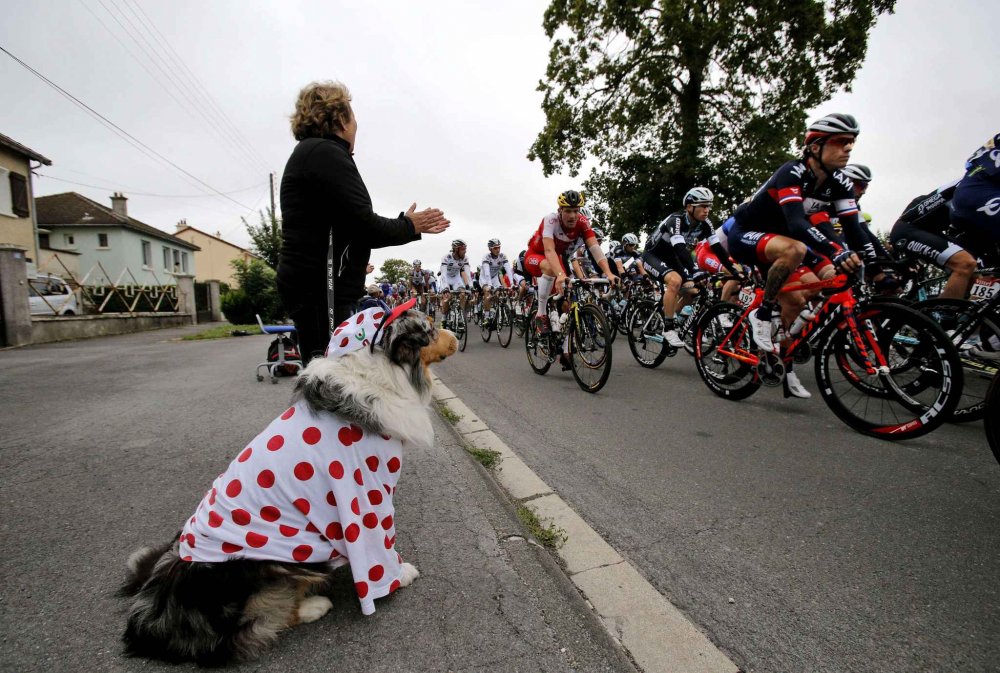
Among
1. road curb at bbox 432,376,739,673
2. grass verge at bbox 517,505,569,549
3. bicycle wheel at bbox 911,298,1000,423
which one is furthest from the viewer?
bicycle wheel at bbox 911,298,1000,423

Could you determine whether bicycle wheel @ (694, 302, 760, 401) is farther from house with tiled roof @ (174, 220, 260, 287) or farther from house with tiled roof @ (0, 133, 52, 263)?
house with tiled roof @ (174, 220, 260, 287)

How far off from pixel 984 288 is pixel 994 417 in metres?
2.46

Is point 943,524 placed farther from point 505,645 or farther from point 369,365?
point 369,365

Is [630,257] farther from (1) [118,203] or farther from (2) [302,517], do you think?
(1) [118,203]

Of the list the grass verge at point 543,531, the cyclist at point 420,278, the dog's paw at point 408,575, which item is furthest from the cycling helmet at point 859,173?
the cyclist at point 420,278

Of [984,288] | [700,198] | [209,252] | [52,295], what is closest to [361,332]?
[984,288]

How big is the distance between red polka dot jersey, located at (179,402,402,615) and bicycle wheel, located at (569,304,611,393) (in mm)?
3906

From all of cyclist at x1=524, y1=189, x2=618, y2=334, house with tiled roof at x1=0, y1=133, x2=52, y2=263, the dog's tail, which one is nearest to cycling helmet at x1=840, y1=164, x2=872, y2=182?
cyclist at x1=524, y1=189, x2=618, y2=334

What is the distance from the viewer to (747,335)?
484 centimetres

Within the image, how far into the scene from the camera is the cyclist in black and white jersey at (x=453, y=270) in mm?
12945

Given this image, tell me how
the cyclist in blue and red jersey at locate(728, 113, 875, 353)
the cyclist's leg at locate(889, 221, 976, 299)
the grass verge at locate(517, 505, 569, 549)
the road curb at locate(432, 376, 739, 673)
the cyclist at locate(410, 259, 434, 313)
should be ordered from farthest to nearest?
the cyclist at locate(410, 259, 434, 313)
the cyclist's leg at locate(889, 221, 976, 299)
the cyclist in blue and red jersey at locate(728, 113, 875, 353)
the grass verge at locate(517, 505, 569, 549)
the road curb at locate(432, 376, 739, 673)

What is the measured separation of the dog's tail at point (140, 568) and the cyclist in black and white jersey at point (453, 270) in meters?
11.0

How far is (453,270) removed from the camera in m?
13.3

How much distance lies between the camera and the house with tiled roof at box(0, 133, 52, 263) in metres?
18.7
